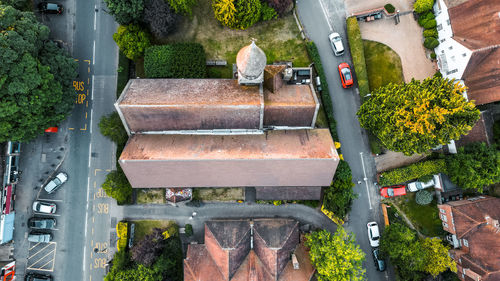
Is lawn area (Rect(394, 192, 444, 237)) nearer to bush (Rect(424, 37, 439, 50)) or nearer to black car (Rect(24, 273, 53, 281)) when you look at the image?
bush (Rect(424, 37, 439, 50))

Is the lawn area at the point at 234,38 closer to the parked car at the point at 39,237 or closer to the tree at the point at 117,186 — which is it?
the tree at the point at 117,186

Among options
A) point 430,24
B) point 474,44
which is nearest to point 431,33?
point 430,24

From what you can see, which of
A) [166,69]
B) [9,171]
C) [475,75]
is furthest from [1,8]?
[475,75]

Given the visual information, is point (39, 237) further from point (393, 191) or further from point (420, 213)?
point (420, 213)

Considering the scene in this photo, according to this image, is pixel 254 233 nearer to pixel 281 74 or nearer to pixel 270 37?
pixel 281 74

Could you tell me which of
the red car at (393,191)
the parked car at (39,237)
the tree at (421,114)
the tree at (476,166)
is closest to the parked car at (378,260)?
the red car at (393,191)
